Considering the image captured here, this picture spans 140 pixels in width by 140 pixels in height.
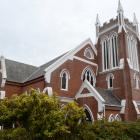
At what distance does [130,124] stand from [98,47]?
68.1 feet

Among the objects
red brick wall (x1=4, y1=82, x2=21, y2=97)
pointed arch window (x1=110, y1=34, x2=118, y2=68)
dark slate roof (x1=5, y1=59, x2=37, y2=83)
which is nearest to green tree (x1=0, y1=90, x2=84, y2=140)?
red brick wall (x1=4, y1=82, x2=21, y2=97)

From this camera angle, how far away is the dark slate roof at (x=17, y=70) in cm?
3384

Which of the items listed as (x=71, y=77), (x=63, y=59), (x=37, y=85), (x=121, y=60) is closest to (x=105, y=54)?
(x=121, y=60)

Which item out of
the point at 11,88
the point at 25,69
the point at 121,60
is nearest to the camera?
the point at 11,88

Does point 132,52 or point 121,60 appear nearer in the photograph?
point 121,60

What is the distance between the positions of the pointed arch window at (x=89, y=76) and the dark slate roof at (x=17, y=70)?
29.2 ft

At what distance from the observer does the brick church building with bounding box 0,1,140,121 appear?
2914 cm

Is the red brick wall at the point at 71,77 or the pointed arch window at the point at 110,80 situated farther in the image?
the pointed arch window at the point at 110,80

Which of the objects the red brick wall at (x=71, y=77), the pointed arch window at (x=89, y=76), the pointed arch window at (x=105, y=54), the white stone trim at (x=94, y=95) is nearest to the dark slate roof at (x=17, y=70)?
the red brick wall at (x=71, y=77)

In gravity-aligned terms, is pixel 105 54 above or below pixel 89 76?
above

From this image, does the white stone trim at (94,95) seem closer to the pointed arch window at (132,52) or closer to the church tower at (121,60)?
the church tower at (121,60)

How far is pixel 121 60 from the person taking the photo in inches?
1315

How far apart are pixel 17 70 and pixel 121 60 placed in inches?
606

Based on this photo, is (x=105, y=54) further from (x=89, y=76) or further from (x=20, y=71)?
(x=20, y=71)
